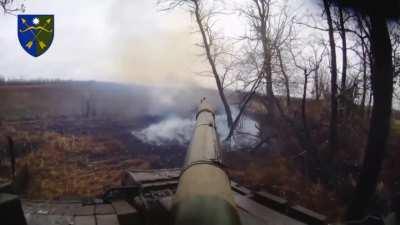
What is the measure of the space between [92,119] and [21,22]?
17.5 metres

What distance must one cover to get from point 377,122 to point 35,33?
28.3ft

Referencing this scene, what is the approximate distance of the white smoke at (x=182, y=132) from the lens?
16.7 meters

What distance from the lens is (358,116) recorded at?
53.0 feet

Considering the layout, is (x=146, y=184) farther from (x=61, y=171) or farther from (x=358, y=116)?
(x=358, y=116)

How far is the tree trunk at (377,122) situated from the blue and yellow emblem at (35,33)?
7573 millimetres

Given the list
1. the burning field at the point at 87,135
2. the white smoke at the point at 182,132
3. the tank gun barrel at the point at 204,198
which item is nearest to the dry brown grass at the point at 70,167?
the burning field at the point at 87,135

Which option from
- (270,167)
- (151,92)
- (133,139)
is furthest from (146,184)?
(151,92)

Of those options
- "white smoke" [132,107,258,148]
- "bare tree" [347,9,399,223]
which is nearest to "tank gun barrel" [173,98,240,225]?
"bare tree" [347,9,399,223]

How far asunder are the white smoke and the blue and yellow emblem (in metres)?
10.2

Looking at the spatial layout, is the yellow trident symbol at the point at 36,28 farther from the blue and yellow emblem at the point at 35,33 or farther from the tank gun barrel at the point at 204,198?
the tank gun barrel at the point at 204,198

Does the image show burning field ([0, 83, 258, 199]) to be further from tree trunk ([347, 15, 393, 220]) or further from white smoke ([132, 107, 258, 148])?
tree trunk ([347, 15, 393, 220])

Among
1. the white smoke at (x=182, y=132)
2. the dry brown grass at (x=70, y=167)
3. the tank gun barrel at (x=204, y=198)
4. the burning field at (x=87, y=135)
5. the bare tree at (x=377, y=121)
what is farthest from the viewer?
the white smoke at (x=182, y=132)

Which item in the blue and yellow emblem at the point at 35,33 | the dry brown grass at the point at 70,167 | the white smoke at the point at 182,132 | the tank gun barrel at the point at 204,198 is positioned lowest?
the dry brown grass at the point at 70,167

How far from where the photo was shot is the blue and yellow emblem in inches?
293
